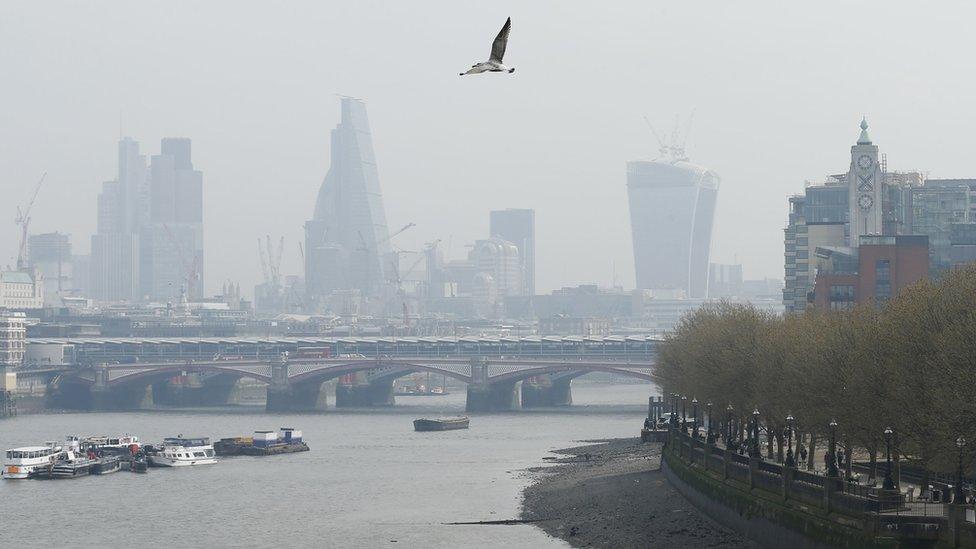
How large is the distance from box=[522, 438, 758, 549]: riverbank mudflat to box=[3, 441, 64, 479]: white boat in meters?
28.3

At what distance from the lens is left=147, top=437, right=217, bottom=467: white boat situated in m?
115

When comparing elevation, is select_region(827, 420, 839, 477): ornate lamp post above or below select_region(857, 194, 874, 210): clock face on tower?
below

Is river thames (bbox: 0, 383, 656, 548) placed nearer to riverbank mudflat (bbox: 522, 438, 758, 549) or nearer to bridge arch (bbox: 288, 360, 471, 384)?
riverbank mudflat (bbox: 522, 438, 758, 549)

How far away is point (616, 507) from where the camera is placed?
8062cm

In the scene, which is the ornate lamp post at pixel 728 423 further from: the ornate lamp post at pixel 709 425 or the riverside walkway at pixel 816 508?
the riverside walkway at pixel 816 508

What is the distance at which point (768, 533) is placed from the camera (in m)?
61.4

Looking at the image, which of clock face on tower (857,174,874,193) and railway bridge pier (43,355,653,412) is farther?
railway bridge pier (43,355,653,412)

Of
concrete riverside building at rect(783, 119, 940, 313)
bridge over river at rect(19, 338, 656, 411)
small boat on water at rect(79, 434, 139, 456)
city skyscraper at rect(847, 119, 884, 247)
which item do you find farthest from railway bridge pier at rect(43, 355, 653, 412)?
small boat on water at rect(79, 434, 139, 456)

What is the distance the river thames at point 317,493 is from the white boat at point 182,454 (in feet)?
4.16

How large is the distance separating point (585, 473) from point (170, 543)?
101 feet

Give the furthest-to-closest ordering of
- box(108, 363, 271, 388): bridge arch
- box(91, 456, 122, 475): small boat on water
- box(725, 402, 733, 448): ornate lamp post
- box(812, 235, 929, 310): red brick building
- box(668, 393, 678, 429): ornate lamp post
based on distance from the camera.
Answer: box(108, 363, 271, 388): bridge arch < box(812, 235, 929, 310): red brick building < box(91, 456, 122, 475): small boat on water < box(668, 393, 678, 429): ornate lamp post < box(725, 402, 733, 448): ornate lamp post

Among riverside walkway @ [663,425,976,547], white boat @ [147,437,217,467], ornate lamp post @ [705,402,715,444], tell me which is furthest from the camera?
white boat @ [147,437,217,467]

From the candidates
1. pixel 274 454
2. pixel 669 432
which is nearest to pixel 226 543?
pixel 669 432

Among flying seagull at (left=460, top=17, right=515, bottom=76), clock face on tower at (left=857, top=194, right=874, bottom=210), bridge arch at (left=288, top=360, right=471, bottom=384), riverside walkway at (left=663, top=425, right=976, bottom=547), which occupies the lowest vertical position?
riverside walkway at (left=663, top=425, right=976, bottom=547)
